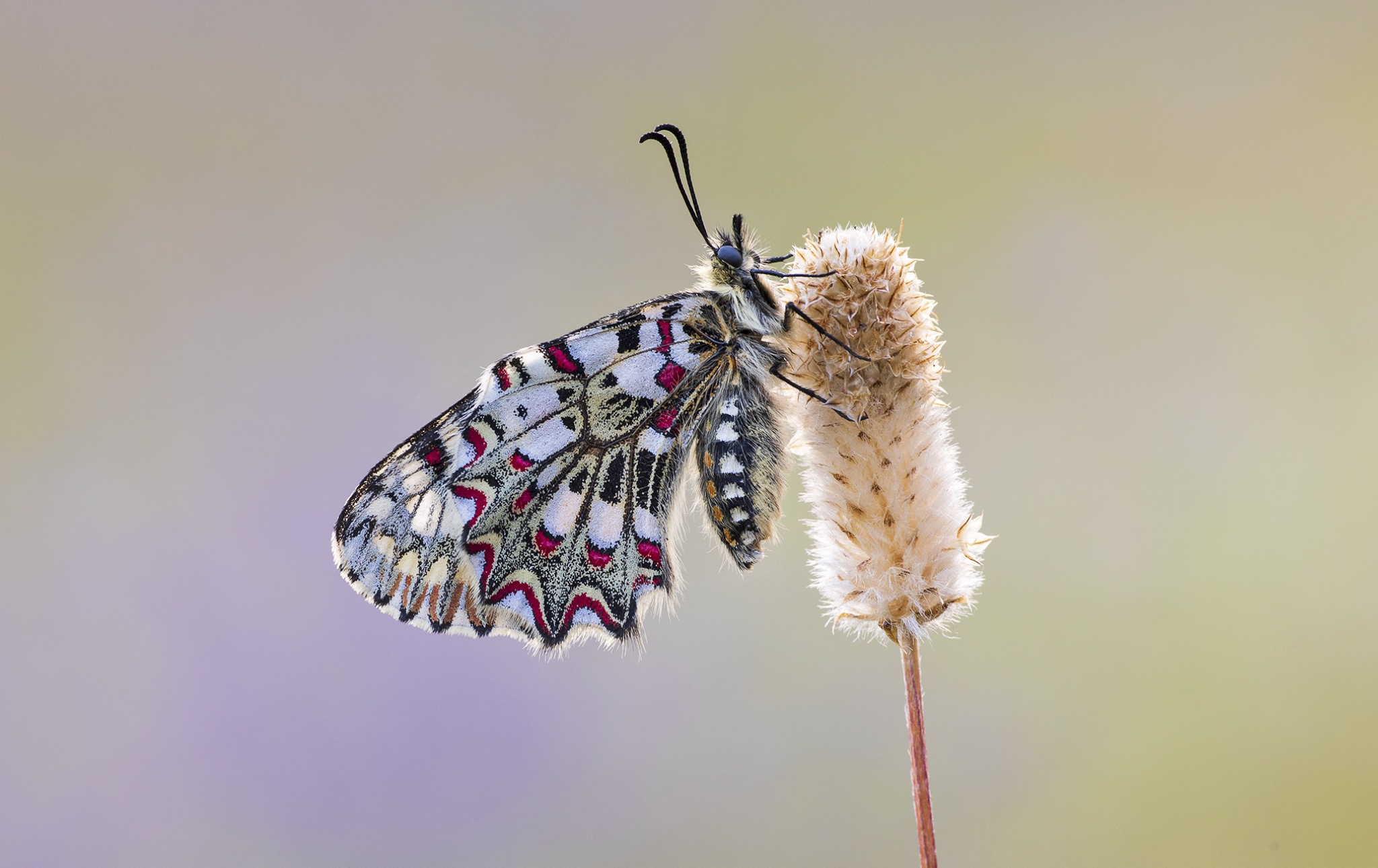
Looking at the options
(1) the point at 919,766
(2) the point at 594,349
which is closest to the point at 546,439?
(2) the point at 594,349

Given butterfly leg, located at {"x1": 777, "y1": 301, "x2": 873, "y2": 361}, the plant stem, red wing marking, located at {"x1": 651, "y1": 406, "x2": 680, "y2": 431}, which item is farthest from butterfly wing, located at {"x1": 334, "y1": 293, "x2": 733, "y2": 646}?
the plant stem

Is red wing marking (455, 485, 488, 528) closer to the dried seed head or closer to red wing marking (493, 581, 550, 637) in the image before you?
red wing marking (493, 581, 550, 637)

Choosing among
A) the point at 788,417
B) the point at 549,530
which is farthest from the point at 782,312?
the point at 549,530

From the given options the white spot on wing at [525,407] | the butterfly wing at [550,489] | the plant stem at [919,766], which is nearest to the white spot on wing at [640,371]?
the butterfly wing at [550,489]

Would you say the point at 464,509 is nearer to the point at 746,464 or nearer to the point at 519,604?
the point at 519,604

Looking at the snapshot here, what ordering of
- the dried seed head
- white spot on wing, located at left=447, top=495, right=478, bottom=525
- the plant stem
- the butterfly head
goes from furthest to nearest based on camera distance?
white spot on wing, located at left=447, top=495, right=478, bottom=525, the butterfly head, the dried seed head, the plant stem

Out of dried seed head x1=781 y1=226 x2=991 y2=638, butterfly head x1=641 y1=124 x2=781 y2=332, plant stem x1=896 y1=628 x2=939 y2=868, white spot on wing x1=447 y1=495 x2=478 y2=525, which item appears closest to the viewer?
plant stem x1=896 y1=628 x2=939 y2=868

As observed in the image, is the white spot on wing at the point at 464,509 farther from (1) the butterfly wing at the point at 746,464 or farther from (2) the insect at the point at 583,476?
(1) the butterfly wing at the point at 746,464

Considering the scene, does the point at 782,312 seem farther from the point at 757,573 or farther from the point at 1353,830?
the point at 1353,830
